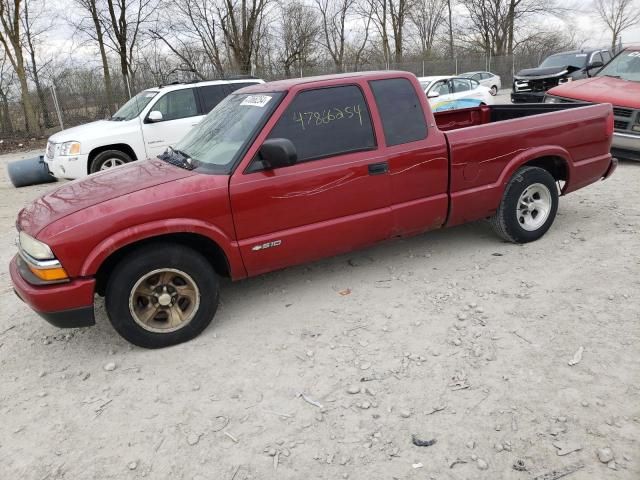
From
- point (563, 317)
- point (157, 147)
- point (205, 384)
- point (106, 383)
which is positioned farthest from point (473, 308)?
point (157, 147)

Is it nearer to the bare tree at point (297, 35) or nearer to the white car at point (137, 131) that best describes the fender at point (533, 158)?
the white car at point (137, 131)

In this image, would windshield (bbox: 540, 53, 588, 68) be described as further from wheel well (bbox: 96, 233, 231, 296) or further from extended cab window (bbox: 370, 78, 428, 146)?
wheel well (bbox: 96, 233, 231, 296)

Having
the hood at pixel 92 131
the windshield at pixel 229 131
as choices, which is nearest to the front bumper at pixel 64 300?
→ the windshield at pixel 229 131

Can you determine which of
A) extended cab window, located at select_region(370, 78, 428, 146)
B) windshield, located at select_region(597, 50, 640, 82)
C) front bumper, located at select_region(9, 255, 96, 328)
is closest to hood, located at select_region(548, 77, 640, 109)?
windshield, located at select_region(597, 50, 640, 82)

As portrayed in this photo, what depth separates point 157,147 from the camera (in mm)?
9055

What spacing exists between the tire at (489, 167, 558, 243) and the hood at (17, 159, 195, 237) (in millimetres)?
3024

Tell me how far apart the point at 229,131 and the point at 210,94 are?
19.2 ft

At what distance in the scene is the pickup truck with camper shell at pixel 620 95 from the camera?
786 cm

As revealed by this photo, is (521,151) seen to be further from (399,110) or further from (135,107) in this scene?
(135,107)

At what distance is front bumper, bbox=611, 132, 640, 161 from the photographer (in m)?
7.86

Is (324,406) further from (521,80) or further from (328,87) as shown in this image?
(521,80)

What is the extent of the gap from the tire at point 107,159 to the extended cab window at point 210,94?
5.68 feet

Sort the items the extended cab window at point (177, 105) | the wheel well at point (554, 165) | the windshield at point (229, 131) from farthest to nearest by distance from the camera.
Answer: the extended cab window at point (177, 105)
the wheel well at point (554, 165)
the windshield at point (229, 131)

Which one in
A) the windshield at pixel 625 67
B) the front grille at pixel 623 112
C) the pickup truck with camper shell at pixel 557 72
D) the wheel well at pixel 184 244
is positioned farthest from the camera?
the pickup truck with camper shell at pixel 557 72
